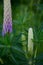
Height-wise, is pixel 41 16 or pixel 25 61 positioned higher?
→ pixel 25 61

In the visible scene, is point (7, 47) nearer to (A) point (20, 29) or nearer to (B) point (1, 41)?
(B) point (1, 41)

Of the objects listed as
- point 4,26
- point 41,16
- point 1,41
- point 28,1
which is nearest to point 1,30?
point 4,26

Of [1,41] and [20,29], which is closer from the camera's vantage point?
[1,41]

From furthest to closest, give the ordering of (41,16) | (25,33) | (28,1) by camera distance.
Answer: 1. (28,1)
2. (41,16)
3. (25,33)

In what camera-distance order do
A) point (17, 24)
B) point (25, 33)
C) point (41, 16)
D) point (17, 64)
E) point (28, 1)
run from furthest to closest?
1. point (28, 1)
2. point (41, 16)
3. point (17, 24)
4. point (25, 33)
5. point (17, 64)

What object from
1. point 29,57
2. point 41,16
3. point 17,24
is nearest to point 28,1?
point 41,16

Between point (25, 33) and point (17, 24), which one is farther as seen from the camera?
point (17, 24)

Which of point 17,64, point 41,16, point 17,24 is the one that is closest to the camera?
point 17,64

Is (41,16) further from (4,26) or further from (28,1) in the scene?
(4,26)

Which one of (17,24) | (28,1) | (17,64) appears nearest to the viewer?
(17,64)
